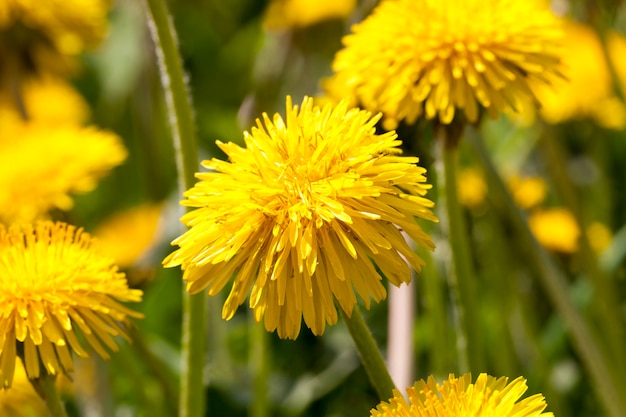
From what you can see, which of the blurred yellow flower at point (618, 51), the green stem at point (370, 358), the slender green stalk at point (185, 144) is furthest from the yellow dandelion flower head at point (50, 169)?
the blurred yellow flower at point (618, 51)

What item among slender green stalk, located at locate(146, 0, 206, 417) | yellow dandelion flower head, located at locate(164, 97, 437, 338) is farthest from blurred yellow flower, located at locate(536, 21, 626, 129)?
yellow dandelion flower head, located at locate(164, 97, 437, 338)

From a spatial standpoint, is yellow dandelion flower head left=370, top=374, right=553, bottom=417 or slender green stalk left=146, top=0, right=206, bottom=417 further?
slender green stalk left=146, top=0, right=206, bottom=417

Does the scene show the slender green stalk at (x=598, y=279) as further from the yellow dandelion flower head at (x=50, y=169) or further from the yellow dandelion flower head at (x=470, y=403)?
the yellow dandelion flower head at (x=470, y=403)

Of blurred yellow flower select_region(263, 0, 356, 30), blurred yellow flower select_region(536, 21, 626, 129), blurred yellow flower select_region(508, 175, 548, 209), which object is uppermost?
blurred yellow flower select_region(263, 0, 356, 30)

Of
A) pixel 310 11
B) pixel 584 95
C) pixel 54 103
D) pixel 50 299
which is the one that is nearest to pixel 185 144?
pixel 50 299

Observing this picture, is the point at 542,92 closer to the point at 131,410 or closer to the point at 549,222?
the point at 549,222

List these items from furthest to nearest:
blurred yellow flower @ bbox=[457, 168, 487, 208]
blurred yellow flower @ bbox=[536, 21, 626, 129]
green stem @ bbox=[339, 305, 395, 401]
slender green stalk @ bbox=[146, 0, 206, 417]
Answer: blurred yellow flower @ bbox=[536, 21, 626, 129] < blurred yellow flower @ bbox=[457, 168, 487, 208] < slender green stalk @ bbox=[146, 0, 206, 417] < green stem @ bbox=[339, 305, 395, 401]

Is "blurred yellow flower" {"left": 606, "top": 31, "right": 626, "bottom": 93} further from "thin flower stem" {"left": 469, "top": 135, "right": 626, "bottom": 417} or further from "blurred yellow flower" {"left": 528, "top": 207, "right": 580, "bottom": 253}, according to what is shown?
"thin flower stem" {"left": 469, "top": 135, "right": 626, "bottom": 417}
